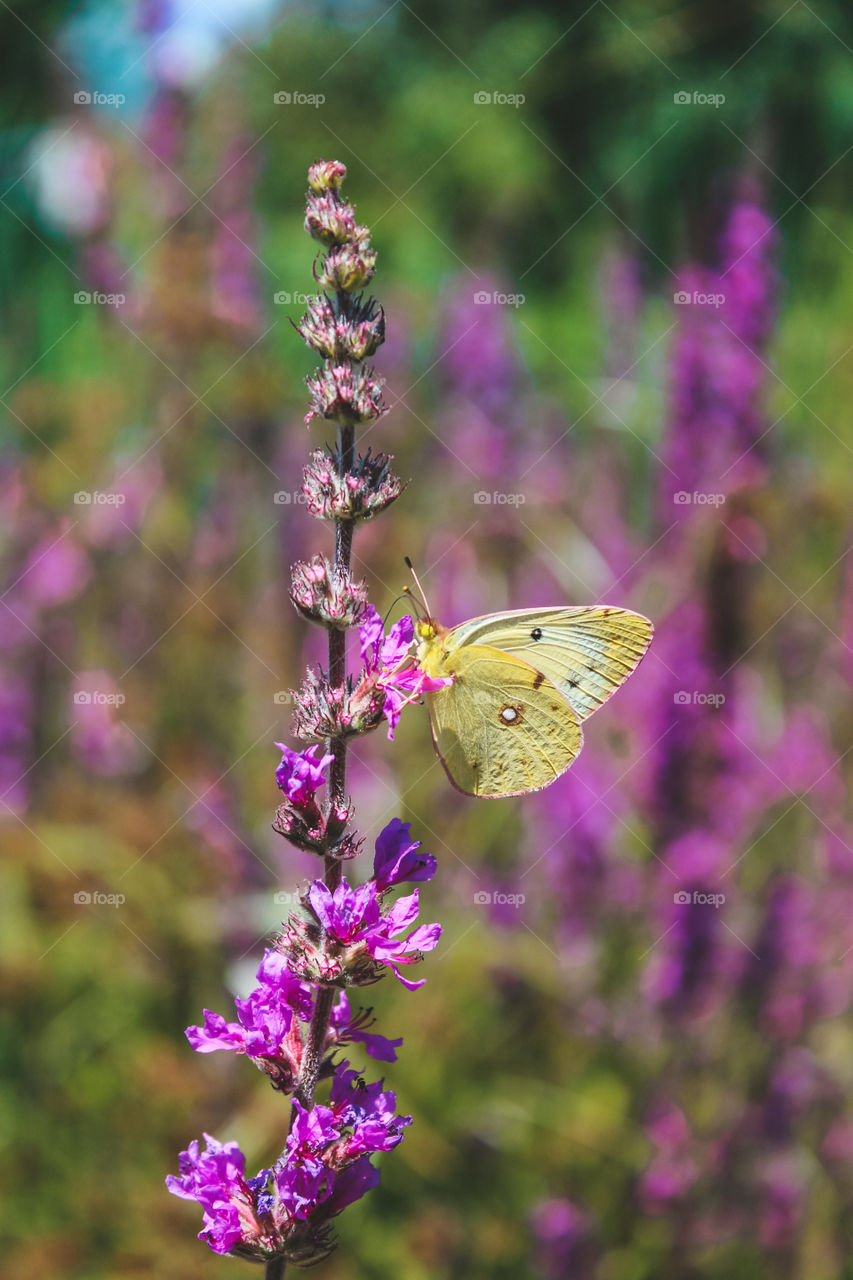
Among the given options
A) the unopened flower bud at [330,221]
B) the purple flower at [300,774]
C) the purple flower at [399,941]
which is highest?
the unopened flower bud at [330,221]

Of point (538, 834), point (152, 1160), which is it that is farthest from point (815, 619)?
point (152, 1160)

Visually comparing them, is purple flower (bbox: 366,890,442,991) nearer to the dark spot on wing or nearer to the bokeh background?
Answer: the dark spot on wing

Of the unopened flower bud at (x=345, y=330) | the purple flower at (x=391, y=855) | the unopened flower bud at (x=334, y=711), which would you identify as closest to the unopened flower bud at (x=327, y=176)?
the unopened flower bud at (x=345, y=330)

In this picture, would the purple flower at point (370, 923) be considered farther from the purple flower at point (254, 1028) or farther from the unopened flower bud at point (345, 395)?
the unopened flower bud at point (345, 395)

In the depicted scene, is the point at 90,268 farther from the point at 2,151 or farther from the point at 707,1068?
the point at 707,1068

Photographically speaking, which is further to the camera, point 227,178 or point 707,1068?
point 227,178
